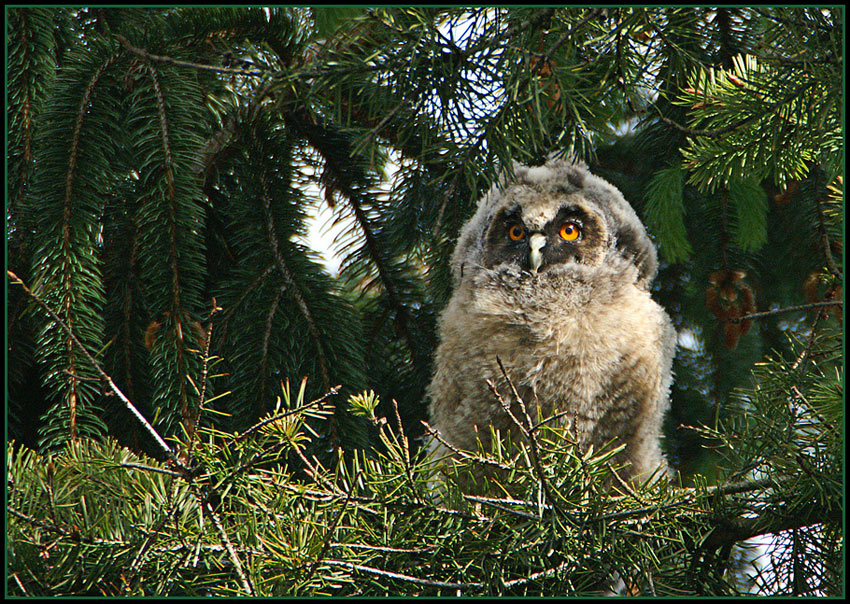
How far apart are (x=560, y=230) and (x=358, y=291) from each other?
826mm

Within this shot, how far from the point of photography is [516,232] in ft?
7.20

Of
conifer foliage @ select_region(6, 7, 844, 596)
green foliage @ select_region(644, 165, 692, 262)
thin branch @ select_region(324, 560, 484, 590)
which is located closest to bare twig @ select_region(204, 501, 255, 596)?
conifer foliage @ select_region(6, 7, 844, 596)

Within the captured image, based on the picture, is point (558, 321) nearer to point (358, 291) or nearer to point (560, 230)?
point (560, 230)

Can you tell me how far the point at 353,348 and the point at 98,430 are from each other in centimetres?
68

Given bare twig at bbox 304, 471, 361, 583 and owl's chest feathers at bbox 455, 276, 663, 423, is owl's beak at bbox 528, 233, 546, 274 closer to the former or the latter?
Answer: owl's chest feathers at bbox 455, 276, 663, 423

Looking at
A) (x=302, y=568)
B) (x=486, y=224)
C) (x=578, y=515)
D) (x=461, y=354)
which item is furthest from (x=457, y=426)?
(x=302, y=568)

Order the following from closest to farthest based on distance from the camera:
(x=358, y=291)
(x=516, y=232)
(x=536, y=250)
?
(x=536, y=250) → (x=516, y=232) → (x=358, y=291)

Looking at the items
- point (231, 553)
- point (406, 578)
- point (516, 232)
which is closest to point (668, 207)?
point (516, 232)

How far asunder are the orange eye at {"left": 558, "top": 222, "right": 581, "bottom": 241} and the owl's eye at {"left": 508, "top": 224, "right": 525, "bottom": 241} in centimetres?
12

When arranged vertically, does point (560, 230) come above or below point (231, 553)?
above

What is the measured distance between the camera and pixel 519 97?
1.29 metres

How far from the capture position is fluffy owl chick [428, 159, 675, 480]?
1.96 metres

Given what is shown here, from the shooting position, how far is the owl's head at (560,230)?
2.15 m

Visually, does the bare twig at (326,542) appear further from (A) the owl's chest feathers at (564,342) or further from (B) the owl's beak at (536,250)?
(B) the owl's beak at (536,250)
